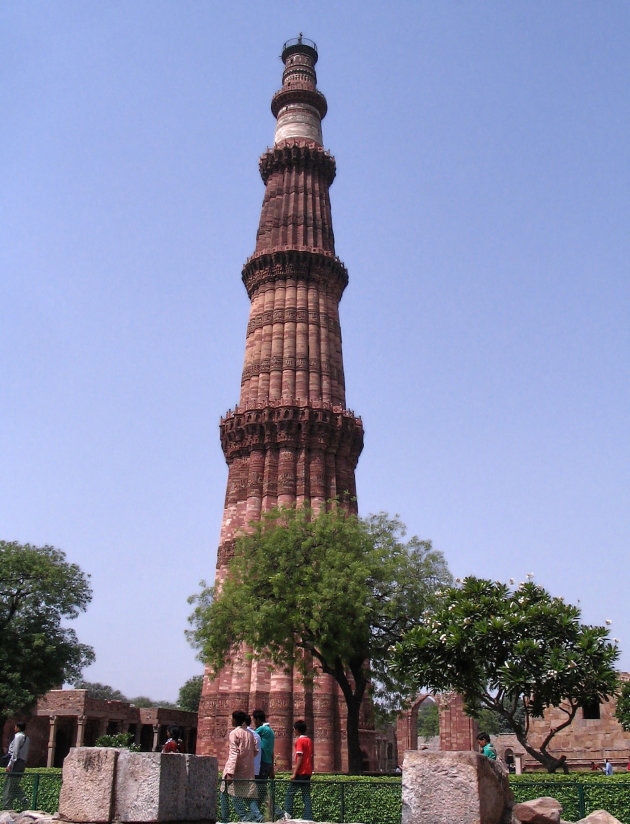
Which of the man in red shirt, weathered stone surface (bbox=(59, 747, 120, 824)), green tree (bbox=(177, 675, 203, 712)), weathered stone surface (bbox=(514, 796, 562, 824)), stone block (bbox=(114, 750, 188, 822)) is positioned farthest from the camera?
green tree (bbox=(177, 675, 203, 712))

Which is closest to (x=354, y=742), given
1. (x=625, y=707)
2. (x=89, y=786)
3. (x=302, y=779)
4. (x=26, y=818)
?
(x=302, y=779)

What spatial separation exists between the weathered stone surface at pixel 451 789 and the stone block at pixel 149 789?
233 cm

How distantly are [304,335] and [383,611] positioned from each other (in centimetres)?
1525

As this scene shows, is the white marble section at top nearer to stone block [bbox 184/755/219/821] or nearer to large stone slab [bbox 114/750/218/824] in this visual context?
stone block [bbox 184/755/219/821]

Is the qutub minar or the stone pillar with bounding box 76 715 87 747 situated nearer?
the qutub minar

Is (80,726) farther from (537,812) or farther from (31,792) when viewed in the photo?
(537,812)

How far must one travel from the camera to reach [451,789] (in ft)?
24.7

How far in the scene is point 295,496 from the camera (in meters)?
30.7

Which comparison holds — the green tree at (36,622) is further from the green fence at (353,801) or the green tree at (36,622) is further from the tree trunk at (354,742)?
the green fence at (353,801)

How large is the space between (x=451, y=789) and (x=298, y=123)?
37087mm

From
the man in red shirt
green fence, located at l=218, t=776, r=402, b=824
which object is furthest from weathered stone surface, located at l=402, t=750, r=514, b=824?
green fence, located at l=218, t=776, r=402, b=824

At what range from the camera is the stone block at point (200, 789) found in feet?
27.5

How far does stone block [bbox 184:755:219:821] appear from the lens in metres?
8.38

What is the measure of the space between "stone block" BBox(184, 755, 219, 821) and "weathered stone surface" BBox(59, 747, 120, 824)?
0.78 metres
